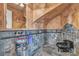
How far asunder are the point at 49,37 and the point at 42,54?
195 mm

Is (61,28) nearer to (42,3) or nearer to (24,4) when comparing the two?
(42,3)

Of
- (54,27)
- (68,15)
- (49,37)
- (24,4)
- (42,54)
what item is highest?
(24,4)

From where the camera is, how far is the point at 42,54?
1.50m

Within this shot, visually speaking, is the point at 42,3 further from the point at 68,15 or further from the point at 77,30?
the point at 77,30

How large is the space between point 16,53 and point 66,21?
2.03 feet

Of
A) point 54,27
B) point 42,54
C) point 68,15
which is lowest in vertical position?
point 42,54

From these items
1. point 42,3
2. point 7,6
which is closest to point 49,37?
point 42,3

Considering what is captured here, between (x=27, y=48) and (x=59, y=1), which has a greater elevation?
(x=59, y=1)

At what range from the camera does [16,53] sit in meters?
1.50

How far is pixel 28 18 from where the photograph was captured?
148cm

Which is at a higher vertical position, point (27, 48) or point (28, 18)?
point (28, 18)

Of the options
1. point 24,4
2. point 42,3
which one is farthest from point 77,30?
point 24,4

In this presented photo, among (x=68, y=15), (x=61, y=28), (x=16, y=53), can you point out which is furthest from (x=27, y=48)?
(x=68, y=15)

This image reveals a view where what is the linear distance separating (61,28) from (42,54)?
34 centimetres
